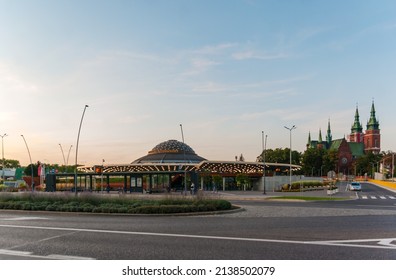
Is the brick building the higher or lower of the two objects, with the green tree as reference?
higher

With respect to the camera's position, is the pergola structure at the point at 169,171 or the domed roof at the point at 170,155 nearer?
the pergola structure at the point at 169,171

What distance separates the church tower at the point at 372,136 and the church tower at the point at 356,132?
6900 millimetres

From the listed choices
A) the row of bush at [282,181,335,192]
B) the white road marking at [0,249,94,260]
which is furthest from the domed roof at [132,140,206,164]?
the white road marking at [0,249,94,260]

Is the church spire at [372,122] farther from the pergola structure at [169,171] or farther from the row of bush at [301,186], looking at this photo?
the row of bush at [301,186]

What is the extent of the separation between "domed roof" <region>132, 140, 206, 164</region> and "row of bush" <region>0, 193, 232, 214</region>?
6716cm

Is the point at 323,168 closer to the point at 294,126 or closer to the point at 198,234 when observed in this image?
the point at 294,126

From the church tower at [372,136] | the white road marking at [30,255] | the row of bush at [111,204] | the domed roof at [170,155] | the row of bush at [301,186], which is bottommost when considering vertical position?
the row of bush at [301,186]

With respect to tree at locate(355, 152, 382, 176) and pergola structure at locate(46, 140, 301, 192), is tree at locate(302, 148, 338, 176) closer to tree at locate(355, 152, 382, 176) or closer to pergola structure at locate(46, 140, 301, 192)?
tree at locate(355, 152, 382, 176)

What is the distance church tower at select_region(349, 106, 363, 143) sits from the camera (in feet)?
621

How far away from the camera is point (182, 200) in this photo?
838 inches

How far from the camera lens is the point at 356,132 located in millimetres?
Answer: 191500

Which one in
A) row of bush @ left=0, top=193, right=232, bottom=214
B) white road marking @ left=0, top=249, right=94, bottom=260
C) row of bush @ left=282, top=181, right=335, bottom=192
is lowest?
row of bush @ left=282, top=181, right=335, bottom=192

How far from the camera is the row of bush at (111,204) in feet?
62.6

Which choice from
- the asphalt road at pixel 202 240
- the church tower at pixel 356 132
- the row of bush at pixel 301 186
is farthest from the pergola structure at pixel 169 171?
the church tower at pixel 356 132
